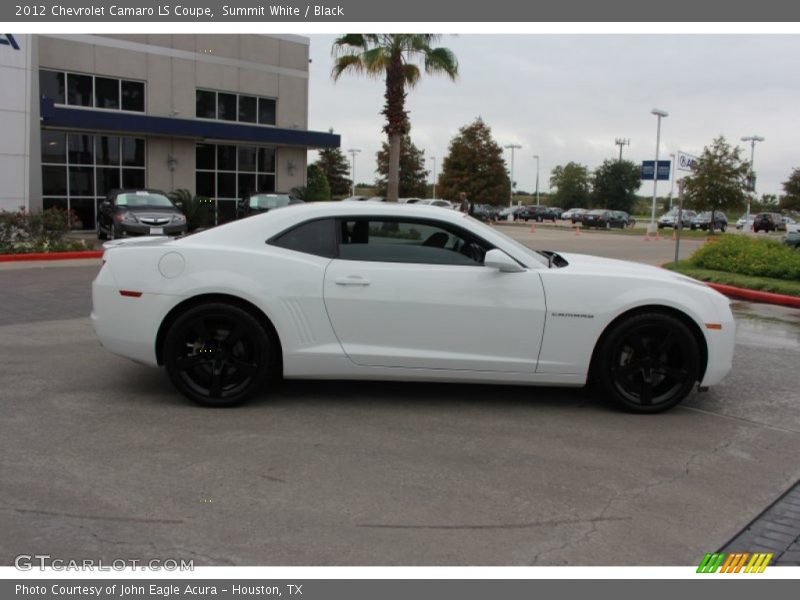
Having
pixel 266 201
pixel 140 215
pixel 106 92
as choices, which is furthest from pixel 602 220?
pixel 140 215

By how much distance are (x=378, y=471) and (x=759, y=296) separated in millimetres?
10360

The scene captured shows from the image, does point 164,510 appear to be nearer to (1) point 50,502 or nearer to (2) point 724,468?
(1) point 50,502

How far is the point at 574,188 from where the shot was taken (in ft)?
315

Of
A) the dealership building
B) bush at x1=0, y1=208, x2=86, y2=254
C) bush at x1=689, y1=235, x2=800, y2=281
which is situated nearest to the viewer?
bush at x1=689, y1=235, x2=800, y2=281

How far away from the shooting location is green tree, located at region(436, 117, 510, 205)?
6231 centimetres

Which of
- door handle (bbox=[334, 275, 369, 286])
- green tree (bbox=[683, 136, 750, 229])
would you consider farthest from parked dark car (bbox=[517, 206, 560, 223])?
door handle (bbox=[334, 275, 369, 286])

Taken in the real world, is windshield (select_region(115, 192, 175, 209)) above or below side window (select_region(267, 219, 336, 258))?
above

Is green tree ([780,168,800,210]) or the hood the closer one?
the hood

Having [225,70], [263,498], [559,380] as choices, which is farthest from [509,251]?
[225,70]

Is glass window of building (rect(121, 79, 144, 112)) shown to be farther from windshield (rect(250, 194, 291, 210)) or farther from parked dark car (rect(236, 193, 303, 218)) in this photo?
windshield (rect(250, 194, 291, 210))

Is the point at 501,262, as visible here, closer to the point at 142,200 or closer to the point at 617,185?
the point at 142,200

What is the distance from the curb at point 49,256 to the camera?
625 inches

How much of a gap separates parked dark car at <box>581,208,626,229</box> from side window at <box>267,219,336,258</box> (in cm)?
5308

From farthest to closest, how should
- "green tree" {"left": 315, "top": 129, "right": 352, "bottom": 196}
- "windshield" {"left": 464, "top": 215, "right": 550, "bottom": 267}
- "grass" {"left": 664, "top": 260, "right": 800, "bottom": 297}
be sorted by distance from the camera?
"green tree" {"left": 315, "top": 129, "right": 352, "bottom": 196}, "grass" {"left": 664, "top": 260, "right": 800, "bottom": 297}, "windshield" {"left": 464, "top": 215, "right": 550, "bottom": 267}
